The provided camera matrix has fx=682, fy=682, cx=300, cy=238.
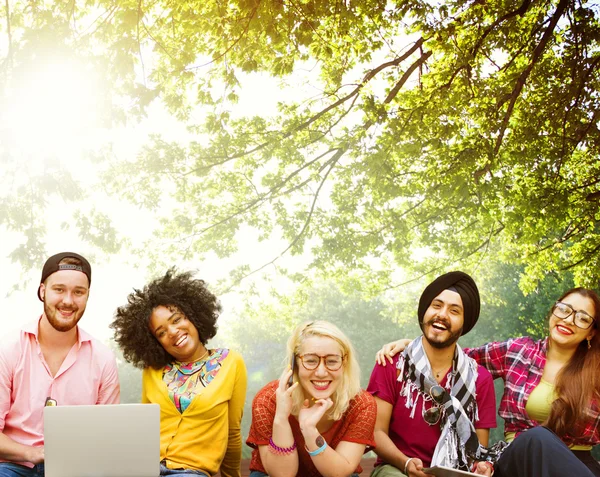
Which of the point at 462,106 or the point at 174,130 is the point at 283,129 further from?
the point at 462,106

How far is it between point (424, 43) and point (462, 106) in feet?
2.26

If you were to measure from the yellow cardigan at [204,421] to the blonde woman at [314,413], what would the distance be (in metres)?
0.20

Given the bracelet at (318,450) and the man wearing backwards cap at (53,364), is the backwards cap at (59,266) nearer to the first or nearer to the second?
the man wearing backwards cap at (53,364)

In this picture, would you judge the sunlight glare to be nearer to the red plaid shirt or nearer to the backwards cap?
the backwards cap

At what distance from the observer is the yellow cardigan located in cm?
270

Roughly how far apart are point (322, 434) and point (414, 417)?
49cm

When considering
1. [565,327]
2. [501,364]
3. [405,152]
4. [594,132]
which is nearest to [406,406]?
[501,364]

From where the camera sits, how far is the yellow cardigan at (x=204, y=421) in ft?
8.85

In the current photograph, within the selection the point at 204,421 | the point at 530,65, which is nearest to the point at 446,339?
the point at 204,421

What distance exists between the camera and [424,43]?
250 inches

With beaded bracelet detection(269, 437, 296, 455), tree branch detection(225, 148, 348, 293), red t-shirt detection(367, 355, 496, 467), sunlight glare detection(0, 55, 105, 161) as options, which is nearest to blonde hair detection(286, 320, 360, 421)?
beaded bracelet detection(269, 437, 296, 455)

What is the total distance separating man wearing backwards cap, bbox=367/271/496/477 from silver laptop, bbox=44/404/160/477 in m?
0.99

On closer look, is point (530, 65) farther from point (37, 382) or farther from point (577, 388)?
point (37, 382)

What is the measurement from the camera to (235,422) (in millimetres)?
2898
